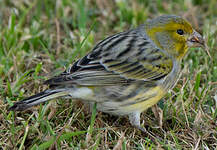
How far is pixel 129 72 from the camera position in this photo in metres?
4.11

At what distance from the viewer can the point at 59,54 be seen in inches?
212

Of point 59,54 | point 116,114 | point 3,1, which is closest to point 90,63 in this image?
point 116,114

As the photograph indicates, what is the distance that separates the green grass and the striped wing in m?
0.40

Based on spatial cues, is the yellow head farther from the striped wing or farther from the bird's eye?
the striped wing

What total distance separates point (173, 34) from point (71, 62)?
4.30 feet

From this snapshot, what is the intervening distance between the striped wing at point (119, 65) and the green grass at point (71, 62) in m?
0.40

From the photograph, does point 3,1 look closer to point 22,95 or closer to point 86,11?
point 86,11

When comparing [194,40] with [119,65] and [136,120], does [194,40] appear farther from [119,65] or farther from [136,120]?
[136,120]

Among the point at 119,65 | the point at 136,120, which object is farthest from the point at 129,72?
the point at 136,120

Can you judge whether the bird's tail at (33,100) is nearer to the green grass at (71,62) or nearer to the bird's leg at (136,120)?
the green grass at (71,62)

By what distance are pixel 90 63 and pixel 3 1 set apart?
2.84 metres

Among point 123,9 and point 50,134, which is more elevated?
point 123,9

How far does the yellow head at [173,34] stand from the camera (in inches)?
173

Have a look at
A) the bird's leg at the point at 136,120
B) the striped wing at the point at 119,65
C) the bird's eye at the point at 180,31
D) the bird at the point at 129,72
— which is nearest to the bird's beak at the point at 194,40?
the bird at the point at 129,72
